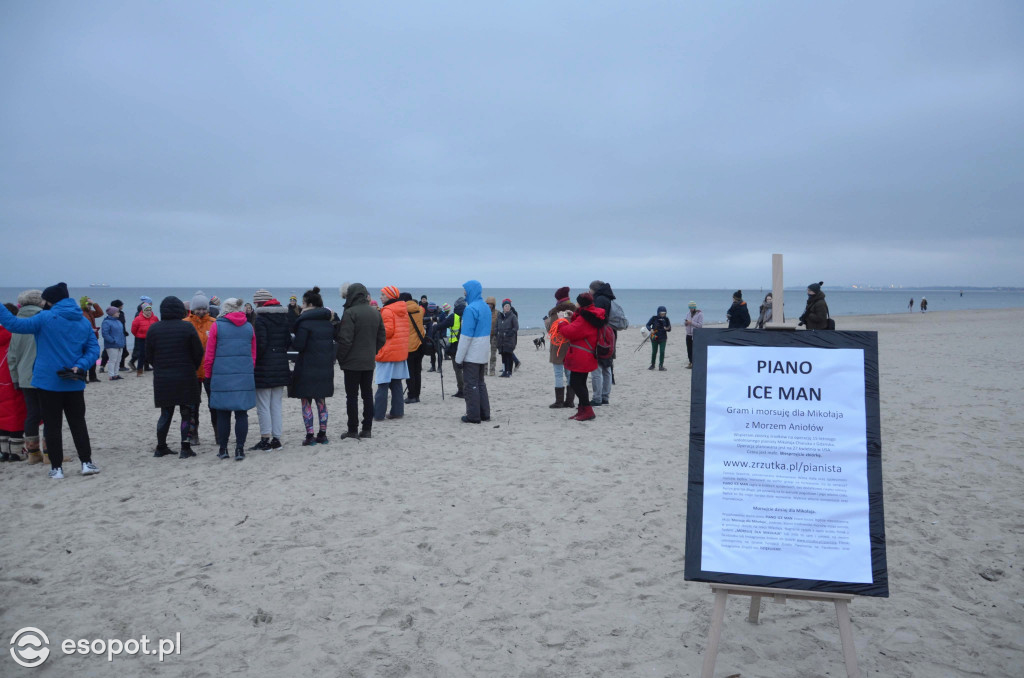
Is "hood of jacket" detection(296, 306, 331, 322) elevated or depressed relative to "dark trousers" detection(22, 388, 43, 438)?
elevated

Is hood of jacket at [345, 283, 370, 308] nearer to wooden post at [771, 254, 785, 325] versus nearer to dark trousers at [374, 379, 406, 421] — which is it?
dark trousers at [374, 379, 406, 421]

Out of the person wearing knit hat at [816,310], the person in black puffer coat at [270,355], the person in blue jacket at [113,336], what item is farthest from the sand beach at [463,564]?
the person in blue jacket at [113,336]

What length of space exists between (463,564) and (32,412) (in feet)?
19.3

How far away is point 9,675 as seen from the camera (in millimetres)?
3049

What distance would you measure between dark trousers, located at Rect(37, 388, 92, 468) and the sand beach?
367mm

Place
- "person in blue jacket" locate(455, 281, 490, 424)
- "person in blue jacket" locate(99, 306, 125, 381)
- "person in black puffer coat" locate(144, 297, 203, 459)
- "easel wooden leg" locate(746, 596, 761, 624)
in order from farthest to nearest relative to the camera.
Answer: "person in blue jacket" locate(99, 306, 125, 381), "person in blue jacket" locate(455, 281, 490, 424), "person in black puffer coat" locate(144, 297, 203, 459), "easel wooden leg" locate(746, 596, 761, 624)

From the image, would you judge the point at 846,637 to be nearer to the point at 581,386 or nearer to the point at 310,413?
the point at 581,386

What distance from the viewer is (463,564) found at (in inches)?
167

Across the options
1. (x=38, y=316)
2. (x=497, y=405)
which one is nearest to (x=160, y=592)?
(x=38, y=316)

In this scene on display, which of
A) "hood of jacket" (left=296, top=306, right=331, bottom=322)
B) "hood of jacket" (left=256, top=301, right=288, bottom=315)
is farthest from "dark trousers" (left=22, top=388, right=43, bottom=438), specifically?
"hood of jacket" (left=296, top=306, right=331, bottom=322)

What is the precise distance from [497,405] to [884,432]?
5.86 metres

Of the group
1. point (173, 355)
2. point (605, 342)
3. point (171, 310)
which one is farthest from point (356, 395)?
point (605, 342)

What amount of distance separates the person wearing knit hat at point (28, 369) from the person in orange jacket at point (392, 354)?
4.04 meters

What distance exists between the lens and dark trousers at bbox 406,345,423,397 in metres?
10.3
